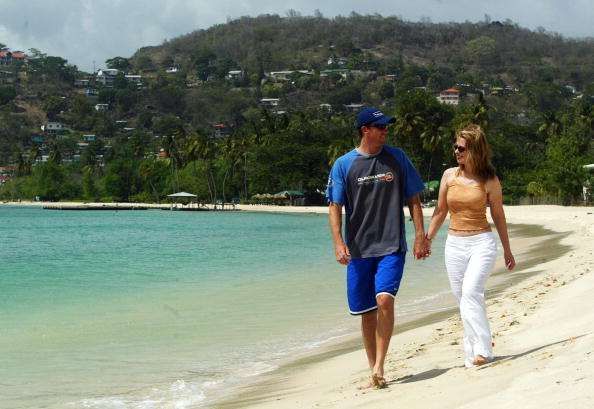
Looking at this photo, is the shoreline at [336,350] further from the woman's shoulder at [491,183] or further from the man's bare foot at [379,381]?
the woman's shoulder at [491,183]

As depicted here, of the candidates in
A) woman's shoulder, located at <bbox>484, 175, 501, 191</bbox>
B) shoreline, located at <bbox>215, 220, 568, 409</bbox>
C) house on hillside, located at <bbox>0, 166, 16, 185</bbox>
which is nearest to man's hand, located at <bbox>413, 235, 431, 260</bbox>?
woman's shoulder, located at <bbox>484, 175, 501, 191</bbox>

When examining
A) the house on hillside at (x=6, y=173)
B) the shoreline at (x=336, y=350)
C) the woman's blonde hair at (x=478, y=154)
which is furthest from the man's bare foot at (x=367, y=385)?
the house on hillside at (x=6, y=173)

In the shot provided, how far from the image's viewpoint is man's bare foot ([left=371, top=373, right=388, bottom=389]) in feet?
21.9

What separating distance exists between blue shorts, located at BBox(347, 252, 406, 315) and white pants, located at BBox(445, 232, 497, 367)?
0.46m

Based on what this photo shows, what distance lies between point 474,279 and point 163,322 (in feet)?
26.5

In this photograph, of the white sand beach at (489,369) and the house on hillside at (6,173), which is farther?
the house on hillside at (6,173)

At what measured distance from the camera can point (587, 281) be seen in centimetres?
1177

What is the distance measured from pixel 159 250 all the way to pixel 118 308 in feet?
68.3

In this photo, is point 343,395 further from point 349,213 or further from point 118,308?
point 118,308

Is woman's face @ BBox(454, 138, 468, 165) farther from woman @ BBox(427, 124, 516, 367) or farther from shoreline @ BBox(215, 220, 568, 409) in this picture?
shoreline @ BBox(215, 220, 568, 409)

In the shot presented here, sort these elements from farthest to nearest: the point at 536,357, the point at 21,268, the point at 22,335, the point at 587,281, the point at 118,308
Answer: the point at 21,268 < the point at 118,308 < the point at 22,335 < the point at 587,281 < the point at 536,357

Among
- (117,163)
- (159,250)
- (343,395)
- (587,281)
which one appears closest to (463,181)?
(343,395)

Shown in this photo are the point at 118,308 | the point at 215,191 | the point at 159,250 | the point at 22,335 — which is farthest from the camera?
the point at 215,191

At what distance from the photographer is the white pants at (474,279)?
6664 mm
